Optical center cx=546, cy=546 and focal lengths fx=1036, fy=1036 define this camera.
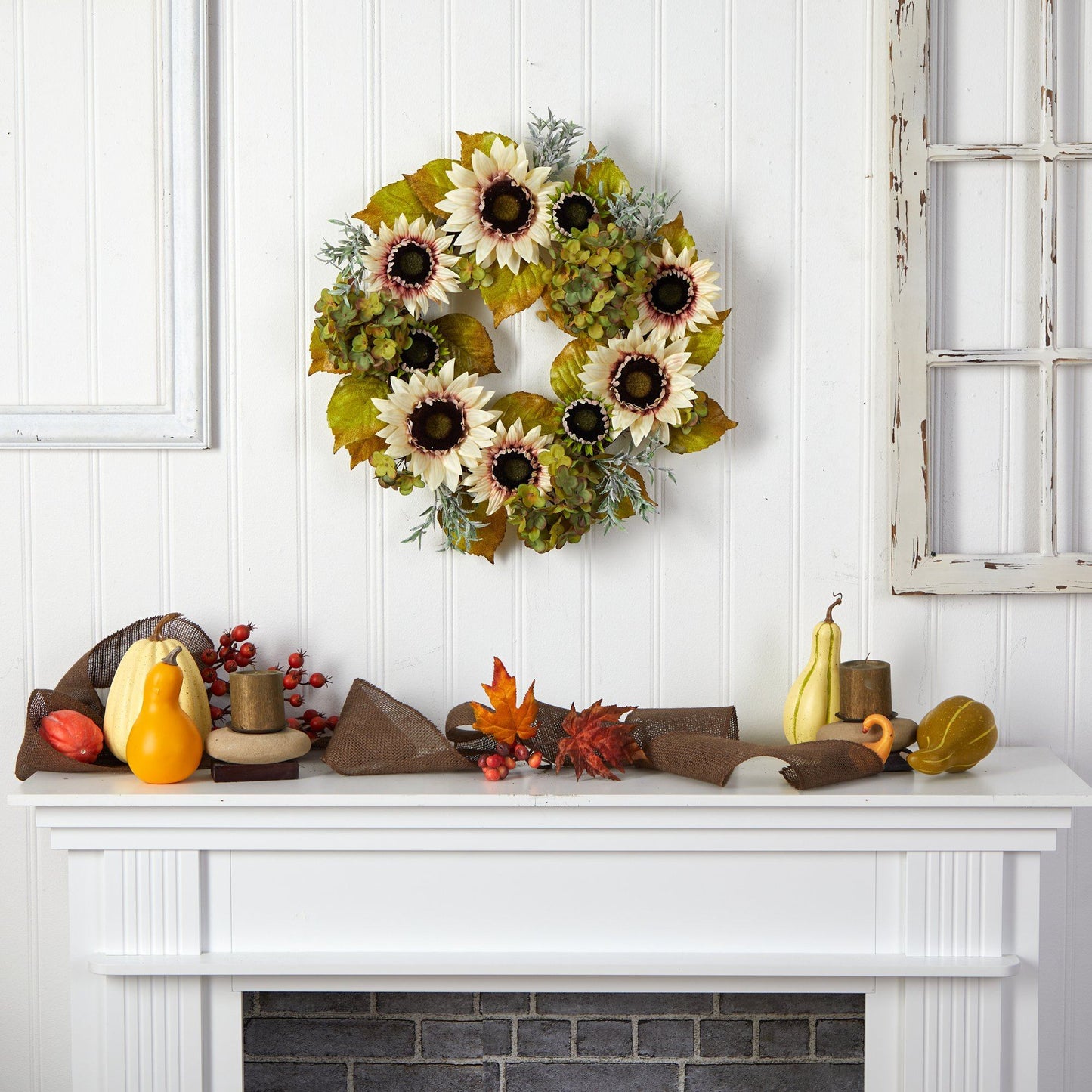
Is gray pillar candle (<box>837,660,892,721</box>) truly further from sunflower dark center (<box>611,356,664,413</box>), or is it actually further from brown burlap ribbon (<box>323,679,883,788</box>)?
sunflower dark center (<box>611,356,664,413</box>)

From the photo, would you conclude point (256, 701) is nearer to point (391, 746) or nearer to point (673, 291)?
point (391, 746)

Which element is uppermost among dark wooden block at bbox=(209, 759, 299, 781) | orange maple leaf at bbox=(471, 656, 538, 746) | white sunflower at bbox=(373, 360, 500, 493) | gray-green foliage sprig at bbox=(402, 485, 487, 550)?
white sunflower at bbox=(373, 360, 500, 493)

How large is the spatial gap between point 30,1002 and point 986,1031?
1.51 meters

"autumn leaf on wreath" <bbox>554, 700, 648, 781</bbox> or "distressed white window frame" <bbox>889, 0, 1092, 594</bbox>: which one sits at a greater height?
"distressed white window frame" <bbox>889, 0, 1092, 594</bbox>

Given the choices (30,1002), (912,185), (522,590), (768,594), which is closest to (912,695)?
(768,594)

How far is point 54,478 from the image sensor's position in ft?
5.58

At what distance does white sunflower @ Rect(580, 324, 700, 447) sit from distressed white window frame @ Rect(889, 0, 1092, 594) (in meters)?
0.36

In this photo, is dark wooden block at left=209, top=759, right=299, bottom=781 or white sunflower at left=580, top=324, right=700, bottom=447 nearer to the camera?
dark wooden block at left=209, top=759, right=299, bottom=781

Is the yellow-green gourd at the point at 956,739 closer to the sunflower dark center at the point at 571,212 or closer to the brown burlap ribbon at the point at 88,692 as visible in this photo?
the sunflower dark center at the point at 571,212

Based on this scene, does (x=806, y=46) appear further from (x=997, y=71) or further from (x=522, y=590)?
(x=522, y=590)

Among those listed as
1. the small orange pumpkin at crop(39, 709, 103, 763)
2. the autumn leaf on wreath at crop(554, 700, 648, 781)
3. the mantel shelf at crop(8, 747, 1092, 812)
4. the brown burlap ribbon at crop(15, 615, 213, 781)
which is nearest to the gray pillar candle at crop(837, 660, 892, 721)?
the mantel shelf at crop(8, 747, 1092, 812)

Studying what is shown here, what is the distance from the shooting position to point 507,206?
158 cm

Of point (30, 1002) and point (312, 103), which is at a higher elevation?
point (312, 103)

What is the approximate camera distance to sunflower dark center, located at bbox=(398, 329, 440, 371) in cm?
161
